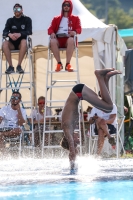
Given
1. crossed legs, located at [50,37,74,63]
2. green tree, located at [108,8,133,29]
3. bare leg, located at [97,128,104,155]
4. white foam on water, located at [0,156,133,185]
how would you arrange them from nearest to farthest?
white foam on water, located at [0,156,133,185], crossed legs, located at [50,37,74,63], bare leg, located at [97,128,104,155], green tree, located at [108,8,133,29]

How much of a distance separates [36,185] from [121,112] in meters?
7.26

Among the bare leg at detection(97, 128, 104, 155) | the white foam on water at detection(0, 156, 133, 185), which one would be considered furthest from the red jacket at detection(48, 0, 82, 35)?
the white foam on water at detection(0, 156, 133, 185)

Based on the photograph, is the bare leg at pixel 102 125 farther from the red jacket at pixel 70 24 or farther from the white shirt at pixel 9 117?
the red jacket at pixel 70 24

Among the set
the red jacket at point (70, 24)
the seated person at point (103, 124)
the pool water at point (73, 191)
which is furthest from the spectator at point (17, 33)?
the pool water at point (73, 191)

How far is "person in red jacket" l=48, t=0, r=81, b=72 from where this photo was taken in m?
10.7

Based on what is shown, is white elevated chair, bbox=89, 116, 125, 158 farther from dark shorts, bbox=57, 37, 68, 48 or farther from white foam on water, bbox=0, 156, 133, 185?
white foam on water, bbox=0, 156, 133, 185

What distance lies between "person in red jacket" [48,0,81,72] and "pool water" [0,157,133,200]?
3.37 metres

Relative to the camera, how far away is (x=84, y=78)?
15102 millimetres

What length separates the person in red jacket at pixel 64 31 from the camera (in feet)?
35.1

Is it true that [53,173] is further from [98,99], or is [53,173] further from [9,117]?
[9,117]

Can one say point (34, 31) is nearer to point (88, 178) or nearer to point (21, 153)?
point (21, 153)

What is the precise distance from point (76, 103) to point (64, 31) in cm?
364

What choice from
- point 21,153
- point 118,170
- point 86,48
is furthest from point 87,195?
point 86,48

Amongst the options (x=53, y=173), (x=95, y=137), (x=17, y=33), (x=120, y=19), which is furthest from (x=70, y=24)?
(x=120, y=19)
